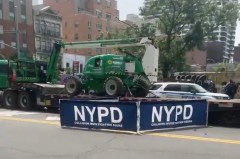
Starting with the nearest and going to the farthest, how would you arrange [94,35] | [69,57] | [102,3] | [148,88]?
1. [148,88]
2. [69,57]
3. [94,35]
4. [102,3]

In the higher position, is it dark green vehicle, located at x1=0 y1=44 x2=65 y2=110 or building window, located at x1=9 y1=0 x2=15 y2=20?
building window, located at x1=9 y1=0 x2=15 y2=20

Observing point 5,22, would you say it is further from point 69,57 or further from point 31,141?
point 31,141

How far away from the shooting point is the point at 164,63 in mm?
39406

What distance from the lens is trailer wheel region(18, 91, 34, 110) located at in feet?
55.8

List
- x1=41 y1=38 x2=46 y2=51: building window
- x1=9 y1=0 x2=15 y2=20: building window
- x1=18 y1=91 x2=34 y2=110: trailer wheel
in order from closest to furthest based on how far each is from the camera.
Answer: x1=18 y1=91 x2=34 y2=110: trailer wheel → x1=9 y1=0 x2=15 y2=20: building window → x1=41 y1=38 x2=46 y2=51: building window

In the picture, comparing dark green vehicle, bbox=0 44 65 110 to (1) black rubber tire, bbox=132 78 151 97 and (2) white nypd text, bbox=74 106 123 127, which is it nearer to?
(1) black rubber tire, bbox=132 78 151 97

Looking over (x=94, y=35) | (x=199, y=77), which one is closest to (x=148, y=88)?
(x=199, y=77)

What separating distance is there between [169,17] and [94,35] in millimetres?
55758

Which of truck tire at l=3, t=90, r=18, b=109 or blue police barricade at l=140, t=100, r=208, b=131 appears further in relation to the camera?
truck tire at l=3, t=90, r=18, b=109

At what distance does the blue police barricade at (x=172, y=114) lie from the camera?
33.0 feet

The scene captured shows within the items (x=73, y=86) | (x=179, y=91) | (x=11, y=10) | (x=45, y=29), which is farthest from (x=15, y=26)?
(x=179, y=91)

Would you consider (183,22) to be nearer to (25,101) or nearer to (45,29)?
(25,101)

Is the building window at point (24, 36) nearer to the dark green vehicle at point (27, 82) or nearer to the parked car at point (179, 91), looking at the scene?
the dark green vehicle at point (27, 82)

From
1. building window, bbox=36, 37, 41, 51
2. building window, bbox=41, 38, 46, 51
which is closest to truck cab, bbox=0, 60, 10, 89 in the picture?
building window, bbox=36, 37, 41, 51
